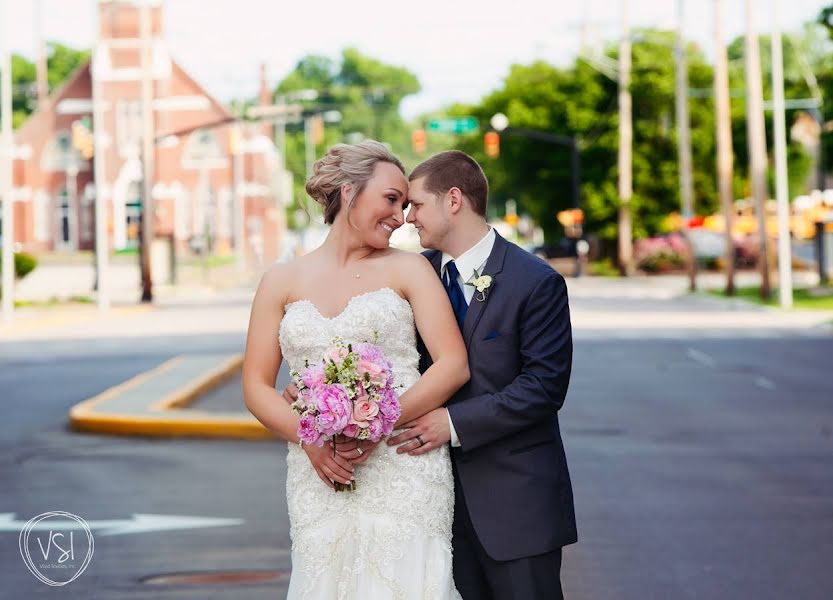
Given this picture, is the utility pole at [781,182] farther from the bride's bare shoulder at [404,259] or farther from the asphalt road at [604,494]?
the bride's bare shoulder at [404,259]

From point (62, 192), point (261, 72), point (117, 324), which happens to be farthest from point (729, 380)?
point (261, 72)

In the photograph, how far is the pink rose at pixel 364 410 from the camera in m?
4.39

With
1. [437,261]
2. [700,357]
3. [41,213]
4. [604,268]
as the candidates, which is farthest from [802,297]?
[41,213]

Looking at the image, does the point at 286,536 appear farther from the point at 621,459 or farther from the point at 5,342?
the point at 5,342

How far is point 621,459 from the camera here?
Answer: 40.8 ft

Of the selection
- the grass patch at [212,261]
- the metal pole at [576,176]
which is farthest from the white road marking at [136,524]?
the metal pole at [576,176]

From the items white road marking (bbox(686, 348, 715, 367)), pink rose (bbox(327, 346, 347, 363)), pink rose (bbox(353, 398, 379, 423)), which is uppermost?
pink rose (bbox(327, 346, 347, 363))

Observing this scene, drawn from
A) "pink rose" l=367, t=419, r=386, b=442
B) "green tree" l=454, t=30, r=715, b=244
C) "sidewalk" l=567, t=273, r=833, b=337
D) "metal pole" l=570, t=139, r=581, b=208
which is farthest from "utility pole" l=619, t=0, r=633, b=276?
"pink rose" l=367, t=419, r=386, b=442

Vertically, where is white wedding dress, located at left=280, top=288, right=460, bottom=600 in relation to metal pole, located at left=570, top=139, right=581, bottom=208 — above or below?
below

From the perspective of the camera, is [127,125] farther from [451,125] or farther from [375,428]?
[375,428]

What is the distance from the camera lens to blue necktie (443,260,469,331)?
4750 millimetres

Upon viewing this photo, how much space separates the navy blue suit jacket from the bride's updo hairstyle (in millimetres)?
468

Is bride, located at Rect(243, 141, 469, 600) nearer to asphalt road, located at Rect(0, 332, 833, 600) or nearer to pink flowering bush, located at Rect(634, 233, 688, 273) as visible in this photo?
asphalt road, located at Rect(0, 332, 833, 600)

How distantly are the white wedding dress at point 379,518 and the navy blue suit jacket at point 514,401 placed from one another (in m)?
0.13
